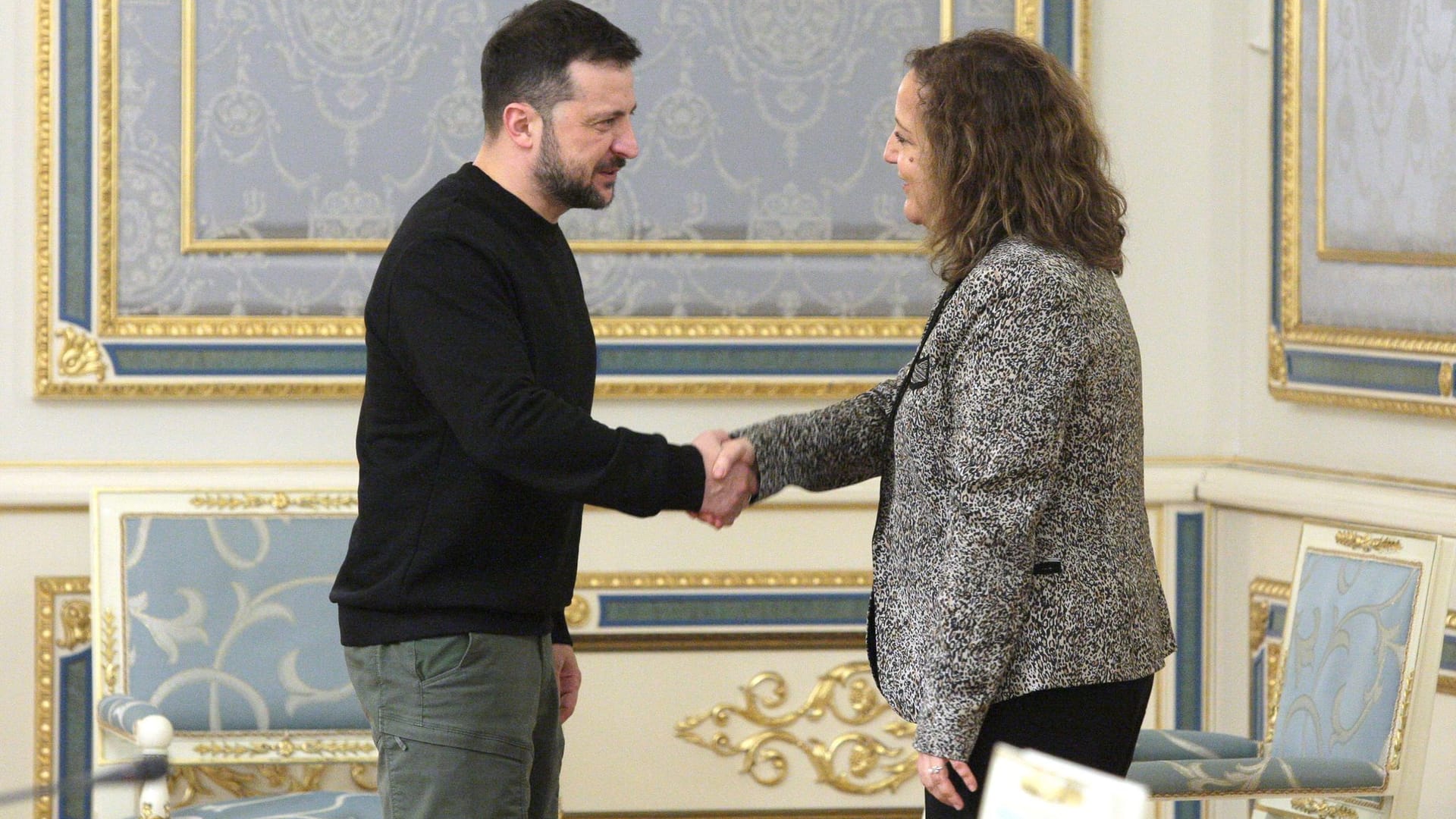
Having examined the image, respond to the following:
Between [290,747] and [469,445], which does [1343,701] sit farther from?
[290,747]

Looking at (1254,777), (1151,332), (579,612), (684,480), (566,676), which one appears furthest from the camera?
(1151,332)

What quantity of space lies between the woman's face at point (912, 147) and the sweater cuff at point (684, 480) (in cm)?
45

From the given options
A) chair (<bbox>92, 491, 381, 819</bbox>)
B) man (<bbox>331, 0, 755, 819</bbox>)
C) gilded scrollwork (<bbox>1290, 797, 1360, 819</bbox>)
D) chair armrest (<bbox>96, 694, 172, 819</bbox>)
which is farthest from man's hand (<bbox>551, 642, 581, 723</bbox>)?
gilded scrollwork (<bbox>1290, 797, 1360, 819</bbox>)

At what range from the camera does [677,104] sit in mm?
3551

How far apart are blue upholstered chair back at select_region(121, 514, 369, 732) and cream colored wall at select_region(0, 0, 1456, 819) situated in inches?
16.5

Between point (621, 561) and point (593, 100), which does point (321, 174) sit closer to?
point (621, 561)

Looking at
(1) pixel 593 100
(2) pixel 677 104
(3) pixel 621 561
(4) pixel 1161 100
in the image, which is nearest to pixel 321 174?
(2) pixel 677 104

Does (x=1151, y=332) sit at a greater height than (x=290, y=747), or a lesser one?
greater

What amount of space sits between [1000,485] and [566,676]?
85 cm

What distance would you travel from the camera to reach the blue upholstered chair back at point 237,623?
3.00 metres

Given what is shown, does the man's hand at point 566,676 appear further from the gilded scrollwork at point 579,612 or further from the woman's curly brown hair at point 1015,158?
the gilded scrollwork at point 579,612

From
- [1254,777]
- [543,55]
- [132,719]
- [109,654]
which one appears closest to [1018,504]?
[543,55]

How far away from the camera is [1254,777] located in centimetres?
264

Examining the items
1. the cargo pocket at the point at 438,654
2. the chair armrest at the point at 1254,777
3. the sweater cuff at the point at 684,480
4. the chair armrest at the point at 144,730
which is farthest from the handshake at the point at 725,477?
the chair armrest at the point at 144,730
